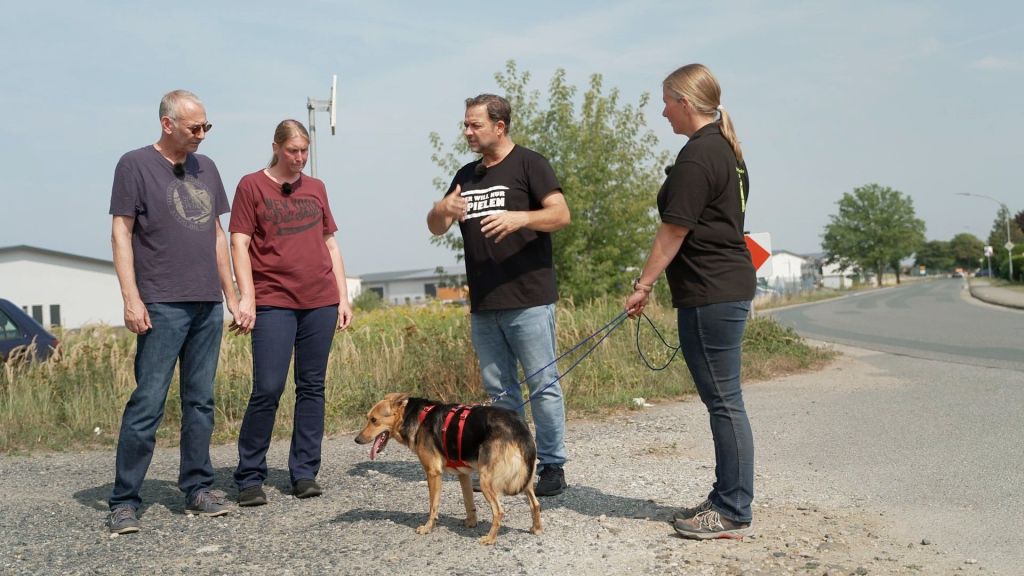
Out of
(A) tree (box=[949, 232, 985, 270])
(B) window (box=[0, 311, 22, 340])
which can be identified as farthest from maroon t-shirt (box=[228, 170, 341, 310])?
(A) tree (box=[949, 232, 985, 270])

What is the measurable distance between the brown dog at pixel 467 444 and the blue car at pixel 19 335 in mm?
6771

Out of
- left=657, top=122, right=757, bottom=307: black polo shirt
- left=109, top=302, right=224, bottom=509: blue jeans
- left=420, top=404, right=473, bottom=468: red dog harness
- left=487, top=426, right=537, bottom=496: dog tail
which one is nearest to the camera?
left=657, top=122, right=757, bottom=307: black polo shirt

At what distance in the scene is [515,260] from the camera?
5035 mm

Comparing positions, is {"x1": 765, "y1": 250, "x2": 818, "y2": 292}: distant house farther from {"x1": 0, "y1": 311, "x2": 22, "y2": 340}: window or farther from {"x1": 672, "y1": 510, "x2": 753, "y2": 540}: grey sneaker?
{"x1": 672, "y1": 510, "x2": 753, "y2": 540}: grey sneaker

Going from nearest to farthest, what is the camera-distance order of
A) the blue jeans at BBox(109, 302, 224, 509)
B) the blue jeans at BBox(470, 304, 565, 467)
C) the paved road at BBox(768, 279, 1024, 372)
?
the blue jeans at BBox(109, 302, 224, 509)
the blue jeans at BBox(470, 304, 565, 467)
the paved road at BBox(768, 279, 1024, 372)

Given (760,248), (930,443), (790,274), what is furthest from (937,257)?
(930,443)

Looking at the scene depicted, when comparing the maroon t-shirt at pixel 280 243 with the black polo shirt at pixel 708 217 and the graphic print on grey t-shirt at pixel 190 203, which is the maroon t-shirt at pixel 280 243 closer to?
the graphic print on grey t-shirt at pixel 190 203

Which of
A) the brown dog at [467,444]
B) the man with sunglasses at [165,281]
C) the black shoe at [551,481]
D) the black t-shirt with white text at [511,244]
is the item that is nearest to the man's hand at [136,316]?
the man with sunglasses at [165,281]

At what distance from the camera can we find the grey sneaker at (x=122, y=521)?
460cm

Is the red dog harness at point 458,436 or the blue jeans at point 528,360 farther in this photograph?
the blue jeans at point 528,360

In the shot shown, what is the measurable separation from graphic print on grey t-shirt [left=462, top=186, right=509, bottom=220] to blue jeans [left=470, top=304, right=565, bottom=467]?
23.4 inches

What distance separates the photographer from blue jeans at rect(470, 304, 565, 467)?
5.08 metres

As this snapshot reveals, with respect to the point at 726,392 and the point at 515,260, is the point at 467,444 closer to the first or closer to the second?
the point at 515,260

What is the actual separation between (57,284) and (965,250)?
152 m
